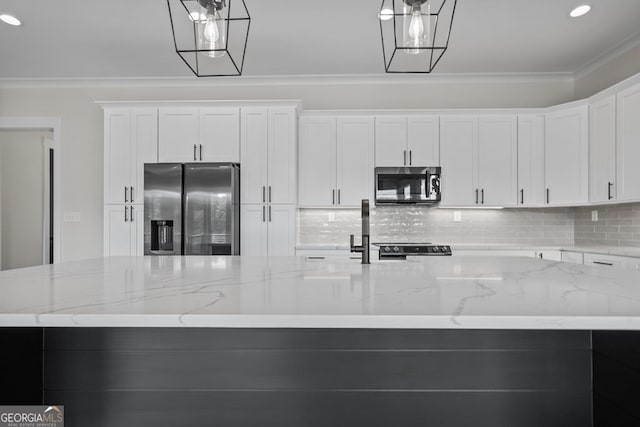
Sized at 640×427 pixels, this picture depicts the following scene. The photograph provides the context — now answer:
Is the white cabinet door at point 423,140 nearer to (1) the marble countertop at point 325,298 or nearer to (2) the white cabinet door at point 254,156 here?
(2) the white cabinet door at point 254,156

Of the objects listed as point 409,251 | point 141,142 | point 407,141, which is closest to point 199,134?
point 141,142

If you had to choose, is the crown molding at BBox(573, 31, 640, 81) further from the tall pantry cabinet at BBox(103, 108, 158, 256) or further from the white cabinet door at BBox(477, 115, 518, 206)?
the tall pantry cabinet at BBox(103, 108, 158, 256)

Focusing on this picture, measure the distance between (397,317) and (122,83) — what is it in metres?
4.77

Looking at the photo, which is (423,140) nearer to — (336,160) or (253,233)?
(336,160)

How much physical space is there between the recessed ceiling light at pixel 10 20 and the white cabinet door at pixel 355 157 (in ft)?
9.56

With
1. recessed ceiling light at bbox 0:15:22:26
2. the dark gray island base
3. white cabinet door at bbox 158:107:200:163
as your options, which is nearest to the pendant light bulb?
the dark gray island base

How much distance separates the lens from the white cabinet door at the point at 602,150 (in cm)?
341

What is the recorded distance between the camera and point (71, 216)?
4.54 metres

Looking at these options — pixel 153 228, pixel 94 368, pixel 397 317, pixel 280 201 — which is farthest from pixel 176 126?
pixel 397 317

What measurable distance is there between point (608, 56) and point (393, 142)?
220 centimetres

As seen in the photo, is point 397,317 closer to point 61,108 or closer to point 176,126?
point 176,126

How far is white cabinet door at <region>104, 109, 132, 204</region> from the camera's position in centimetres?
402

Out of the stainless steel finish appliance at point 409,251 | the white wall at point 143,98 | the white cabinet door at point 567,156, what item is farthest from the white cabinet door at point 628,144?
the stainless steel finish appliance at point 409,251

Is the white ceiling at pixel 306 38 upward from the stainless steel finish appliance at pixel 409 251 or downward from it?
upward
